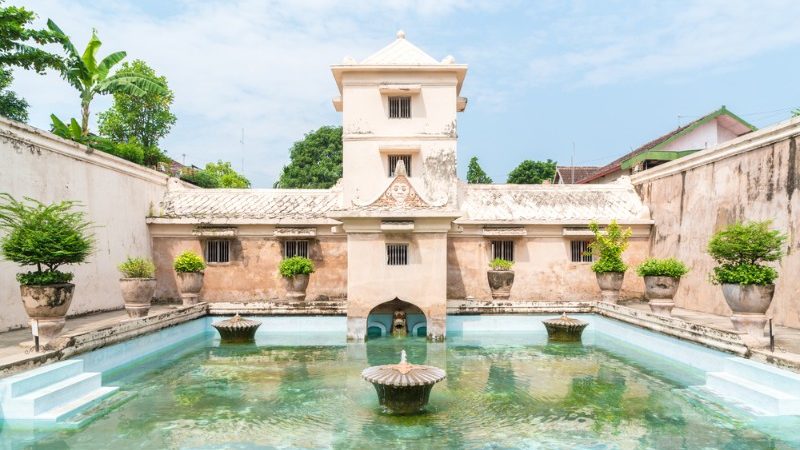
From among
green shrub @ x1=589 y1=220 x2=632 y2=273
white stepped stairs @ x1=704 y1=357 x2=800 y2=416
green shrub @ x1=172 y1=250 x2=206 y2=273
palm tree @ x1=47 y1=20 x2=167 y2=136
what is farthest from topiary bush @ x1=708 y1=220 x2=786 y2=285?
palm tree @ x1=47 y1=20 x2=167 y2=136

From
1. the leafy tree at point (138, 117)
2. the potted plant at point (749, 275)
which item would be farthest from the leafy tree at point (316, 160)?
the potted plant at point (749, 275)

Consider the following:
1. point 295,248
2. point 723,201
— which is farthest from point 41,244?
point 723,201

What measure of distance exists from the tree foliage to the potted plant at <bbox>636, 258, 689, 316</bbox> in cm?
2237

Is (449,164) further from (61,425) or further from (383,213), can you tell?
(61,425)

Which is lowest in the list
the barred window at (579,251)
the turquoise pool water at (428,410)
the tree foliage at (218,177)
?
the turquoise pool water at (428,410)

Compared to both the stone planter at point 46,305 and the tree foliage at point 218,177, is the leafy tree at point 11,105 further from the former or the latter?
the stone planter at point 46,305

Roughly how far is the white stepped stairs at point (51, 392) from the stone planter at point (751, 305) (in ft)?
30.6

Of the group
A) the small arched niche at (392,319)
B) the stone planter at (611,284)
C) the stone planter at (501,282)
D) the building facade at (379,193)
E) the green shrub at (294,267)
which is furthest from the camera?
the building facade at (379,193)

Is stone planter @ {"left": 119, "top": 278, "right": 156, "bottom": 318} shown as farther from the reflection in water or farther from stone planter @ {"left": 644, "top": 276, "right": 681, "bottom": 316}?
stone planter @ {"left": 644, "top": 276, "right": 681, "bottom": 316}

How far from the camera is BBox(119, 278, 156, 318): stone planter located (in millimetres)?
10562

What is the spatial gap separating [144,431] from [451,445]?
348 centimetres

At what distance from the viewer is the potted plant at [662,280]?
11.0 metres

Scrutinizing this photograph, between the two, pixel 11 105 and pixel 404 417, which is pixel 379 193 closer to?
pixel 404 417

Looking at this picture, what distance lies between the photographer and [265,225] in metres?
15.8
